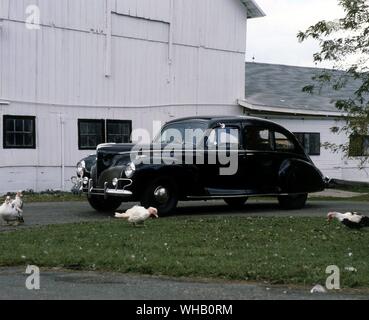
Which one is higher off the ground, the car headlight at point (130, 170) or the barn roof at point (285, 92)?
the barn roof at point (285, 92)

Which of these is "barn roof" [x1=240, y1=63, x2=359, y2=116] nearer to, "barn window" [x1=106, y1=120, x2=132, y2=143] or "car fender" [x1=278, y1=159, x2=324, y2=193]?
"barn window" [x1=106, y1=120, x2=132, y2=143]

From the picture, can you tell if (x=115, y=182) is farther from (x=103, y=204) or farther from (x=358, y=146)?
(x=358, y=146)

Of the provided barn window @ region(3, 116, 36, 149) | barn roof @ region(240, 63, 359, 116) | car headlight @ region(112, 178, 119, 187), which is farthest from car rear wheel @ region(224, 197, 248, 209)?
barn roof @ region(240, 63, 359, 116)

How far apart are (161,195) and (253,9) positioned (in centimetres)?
1329

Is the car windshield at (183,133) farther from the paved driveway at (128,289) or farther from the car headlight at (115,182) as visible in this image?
the paved driveway at (128,289)

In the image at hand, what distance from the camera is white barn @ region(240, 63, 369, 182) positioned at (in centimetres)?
2491

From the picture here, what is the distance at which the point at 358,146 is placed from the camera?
15.5 metres

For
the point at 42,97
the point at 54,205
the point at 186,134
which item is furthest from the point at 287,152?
the point at 42,97

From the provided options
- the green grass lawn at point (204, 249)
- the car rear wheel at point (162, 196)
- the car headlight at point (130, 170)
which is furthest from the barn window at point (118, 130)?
the green grass lawn at point (204, 249)

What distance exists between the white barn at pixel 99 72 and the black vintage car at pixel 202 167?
595 centimetres

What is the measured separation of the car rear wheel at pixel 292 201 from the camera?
1533cm

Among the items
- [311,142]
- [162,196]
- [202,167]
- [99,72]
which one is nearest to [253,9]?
[311,142]
